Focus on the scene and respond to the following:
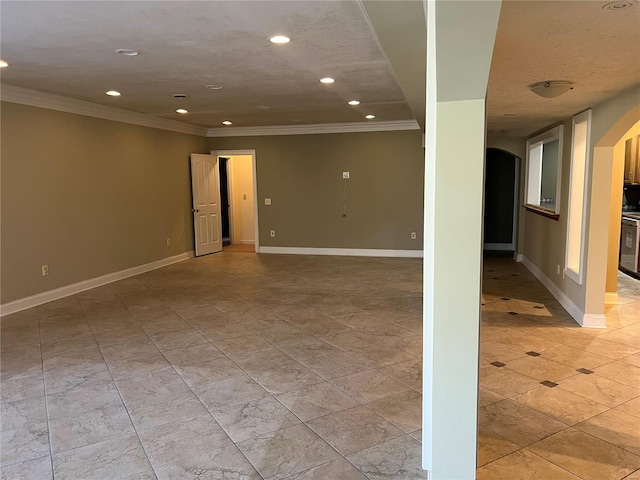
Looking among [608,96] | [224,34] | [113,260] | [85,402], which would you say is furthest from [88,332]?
[608,96]

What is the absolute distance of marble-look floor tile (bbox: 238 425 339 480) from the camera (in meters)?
2.40

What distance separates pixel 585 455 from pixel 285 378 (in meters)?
1.99

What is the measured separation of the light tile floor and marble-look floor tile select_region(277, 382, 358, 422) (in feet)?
0.05

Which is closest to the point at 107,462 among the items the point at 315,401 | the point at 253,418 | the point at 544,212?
the point at 253,418

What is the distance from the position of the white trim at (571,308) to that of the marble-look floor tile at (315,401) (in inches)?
116

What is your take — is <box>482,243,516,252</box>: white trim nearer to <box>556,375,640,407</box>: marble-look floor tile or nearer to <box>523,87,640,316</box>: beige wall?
<box>523,87,640,316</box>: beige wall

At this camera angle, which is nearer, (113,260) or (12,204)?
(12,204)

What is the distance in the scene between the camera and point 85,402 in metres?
3.15

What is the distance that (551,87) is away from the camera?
352 cm

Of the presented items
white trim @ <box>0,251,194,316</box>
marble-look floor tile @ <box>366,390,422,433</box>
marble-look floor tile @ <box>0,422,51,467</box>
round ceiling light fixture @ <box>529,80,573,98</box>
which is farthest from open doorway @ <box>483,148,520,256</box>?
marble-look floor tile @ <box>0,422,51,467</box>

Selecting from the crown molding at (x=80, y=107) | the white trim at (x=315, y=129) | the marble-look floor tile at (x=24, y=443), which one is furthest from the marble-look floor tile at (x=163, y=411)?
the white trim at (x=315, y=129)

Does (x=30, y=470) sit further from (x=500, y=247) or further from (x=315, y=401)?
(x=500, y=247)

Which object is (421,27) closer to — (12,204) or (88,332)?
(88,332)

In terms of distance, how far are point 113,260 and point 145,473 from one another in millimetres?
5044
